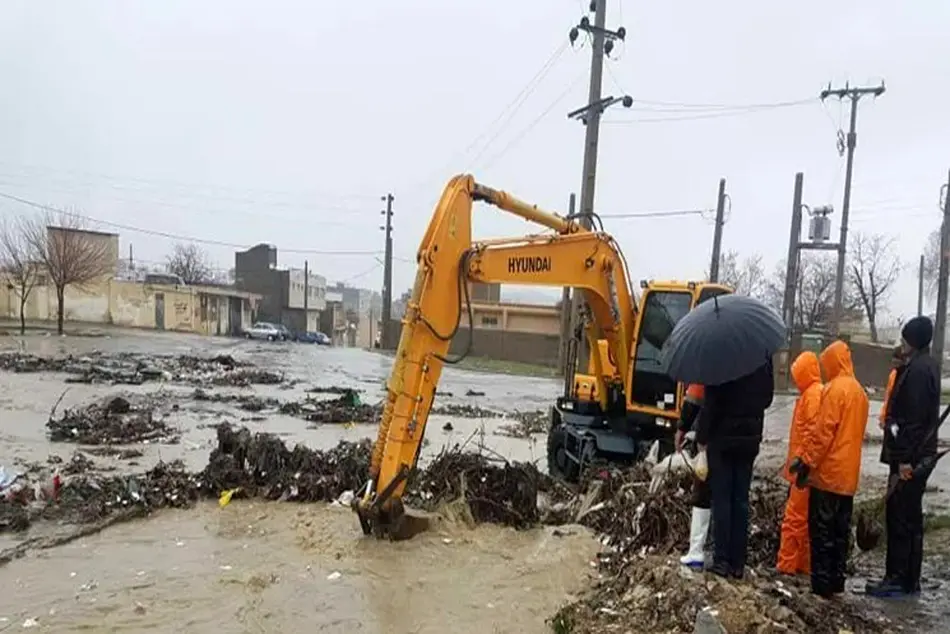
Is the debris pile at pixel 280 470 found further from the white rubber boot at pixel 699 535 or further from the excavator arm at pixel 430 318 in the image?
the white rubber boot at pixel 699 535

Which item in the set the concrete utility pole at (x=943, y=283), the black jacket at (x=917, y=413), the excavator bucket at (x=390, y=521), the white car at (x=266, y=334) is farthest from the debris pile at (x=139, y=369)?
the white car at (x=266, y=334)

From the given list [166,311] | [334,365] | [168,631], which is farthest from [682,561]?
[166,311]

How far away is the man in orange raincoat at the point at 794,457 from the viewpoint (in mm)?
5332

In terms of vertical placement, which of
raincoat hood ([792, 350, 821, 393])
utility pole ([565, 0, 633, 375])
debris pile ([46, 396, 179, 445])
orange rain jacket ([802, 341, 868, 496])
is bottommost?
debris pile ([46, 396, 179, 445])

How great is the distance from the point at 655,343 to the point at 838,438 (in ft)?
11.7

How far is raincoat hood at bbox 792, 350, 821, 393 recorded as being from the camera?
5469 millimetres

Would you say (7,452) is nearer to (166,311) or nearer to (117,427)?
(117,427)

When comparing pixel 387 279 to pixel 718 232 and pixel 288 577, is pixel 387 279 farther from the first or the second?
pixel 288 577

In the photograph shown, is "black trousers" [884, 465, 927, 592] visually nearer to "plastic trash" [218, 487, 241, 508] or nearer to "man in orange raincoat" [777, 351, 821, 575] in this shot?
"man in orange raincoat" [777, 351, 821, 575]

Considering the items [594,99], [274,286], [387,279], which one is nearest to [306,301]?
[274,286]

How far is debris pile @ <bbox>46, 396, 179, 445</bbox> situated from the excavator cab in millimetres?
6521

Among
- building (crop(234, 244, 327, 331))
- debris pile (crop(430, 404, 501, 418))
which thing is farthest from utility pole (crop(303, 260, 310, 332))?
debris pile (crop(430, 404, 501, 418))

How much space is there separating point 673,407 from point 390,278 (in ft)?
121

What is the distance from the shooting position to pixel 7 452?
10.3 meters
